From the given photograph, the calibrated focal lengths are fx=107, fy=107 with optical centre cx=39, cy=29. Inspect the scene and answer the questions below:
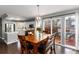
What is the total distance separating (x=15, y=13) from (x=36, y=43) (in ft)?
2.22

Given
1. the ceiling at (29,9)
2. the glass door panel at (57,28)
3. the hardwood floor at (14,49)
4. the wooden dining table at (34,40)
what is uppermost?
the ceiling at (29,9)

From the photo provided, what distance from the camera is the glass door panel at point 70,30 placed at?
1.96m

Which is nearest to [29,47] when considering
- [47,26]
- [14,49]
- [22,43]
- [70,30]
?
[22,43]

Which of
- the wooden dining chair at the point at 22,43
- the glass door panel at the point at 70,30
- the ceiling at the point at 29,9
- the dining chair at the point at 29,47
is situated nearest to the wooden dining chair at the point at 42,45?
the dining chair at the point at 29,47

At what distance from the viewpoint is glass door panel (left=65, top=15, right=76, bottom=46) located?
1960 mm

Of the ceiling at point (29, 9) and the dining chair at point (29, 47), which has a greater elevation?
the ceiling at point (29, 9)

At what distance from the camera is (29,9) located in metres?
1.99

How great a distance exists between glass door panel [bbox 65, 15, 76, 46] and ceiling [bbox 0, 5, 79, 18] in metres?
0.20

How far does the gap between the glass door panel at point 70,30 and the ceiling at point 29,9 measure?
0.20 metres

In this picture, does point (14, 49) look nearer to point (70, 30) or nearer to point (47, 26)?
point (47, 26)

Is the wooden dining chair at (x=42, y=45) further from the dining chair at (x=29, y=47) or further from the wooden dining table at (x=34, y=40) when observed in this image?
the dining chair at (x=29, y=47)
